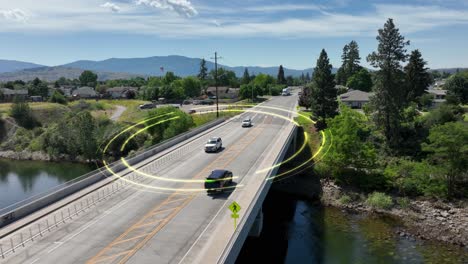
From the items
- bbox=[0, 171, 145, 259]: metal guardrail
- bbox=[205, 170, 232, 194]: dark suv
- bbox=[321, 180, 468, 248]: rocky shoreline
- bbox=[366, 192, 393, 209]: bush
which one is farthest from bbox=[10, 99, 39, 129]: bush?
bbox=[366, 192, 393, 209]: bush

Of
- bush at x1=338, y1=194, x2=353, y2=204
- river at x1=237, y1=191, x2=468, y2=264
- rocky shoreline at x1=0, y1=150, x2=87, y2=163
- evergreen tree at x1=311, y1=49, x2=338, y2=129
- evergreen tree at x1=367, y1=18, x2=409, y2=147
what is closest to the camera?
river at x1=237, y1=191, x2=468, y2=264

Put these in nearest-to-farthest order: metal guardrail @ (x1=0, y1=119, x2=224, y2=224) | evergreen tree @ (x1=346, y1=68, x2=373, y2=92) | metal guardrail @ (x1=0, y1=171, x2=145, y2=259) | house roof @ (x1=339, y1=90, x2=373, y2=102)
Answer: metal guardrail @ (x1=0, y1=171, x2=145, y2=259), metal guardrail @ (x1=0, y1=119, x2=224, y2=224), house roof @ (x1=339, y1=90, x2=373, y2=102), evergreen tree @ (x1=346, y1=68, x2=373, y2=92)

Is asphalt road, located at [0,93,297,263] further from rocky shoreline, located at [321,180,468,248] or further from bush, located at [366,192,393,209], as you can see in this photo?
bush, located at [366,192,393,209]

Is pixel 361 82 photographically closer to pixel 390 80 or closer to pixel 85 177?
pixel 390 80

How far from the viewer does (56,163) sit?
7969cm

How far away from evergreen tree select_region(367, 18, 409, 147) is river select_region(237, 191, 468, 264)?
19863 mm

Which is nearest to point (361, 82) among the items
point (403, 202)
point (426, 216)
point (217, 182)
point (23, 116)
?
point (403, 202)

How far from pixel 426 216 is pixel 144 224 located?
33032 millimetres

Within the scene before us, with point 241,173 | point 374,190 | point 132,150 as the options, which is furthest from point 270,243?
point 132,150

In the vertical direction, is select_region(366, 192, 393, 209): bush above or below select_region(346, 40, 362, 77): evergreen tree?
below

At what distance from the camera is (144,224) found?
2630 cm

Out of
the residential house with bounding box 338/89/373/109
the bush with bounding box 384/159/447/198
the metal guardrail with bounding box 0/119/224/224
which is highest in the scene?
the residential house with bounding box 338/89/373/109

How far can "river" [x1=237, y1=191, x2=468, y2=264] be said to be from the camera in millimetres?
34938

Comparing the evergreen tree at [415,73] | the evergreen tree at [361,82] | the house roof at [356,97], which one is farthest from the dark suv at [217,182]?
the evergreen tree at [361,82]
